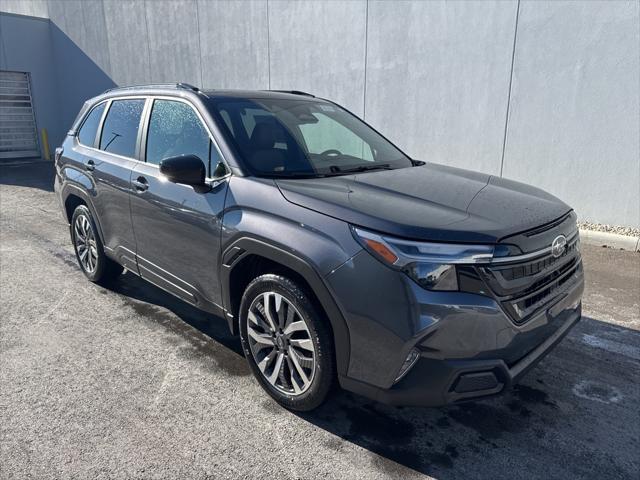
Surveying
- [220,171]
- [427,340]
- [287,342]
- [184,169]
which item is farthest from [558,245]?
[184,169]

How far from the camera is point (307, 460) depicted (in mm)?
2482

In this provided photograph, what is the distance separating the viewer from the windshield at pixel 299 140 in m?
3.09

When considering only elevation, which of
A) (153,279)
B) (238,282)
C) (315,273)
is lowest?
(153,279)

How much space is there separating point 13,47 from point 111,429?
1883 centimetres

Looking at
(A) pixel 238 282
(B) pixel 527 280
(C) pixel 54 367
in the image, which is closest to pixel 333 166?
(A) pixel 238 282

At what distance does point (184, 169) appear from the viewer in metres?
2.94

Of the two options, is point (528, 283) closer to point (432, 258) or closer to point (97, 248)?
point (432, 258)

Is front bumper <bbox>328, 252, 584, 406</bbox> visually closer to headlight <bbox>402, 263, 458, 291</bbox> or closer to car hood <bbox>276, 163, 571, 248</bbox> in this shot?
headlight <bbox>402, 263, 458, 291</bbox>

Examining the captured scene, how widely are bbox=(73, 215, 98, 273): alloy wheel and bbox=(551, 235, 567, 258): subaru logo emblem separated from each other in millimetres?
3979

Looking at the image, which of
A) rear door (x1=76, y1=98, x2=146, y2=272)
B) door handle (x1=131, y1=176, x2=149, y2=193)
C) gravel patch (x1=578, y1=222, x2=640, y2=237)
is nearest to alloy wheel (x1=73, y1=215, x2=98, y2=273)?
rear door (x1=76, y1=98, x2=146, y2=272)

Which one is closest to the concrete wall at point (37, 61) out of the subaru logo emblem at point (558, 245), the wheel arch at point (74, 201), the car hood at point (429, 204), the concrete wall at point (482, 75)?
the concrete wall at point (482, 75)

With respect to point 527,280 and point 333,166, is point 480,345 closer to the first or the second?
point 527,280

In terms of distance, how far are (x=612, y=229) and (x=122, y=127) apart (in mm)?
6343

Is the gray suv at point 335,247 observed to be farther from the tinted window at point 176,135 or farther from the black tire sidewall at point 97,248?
the black tire sidewall at point 97,248
